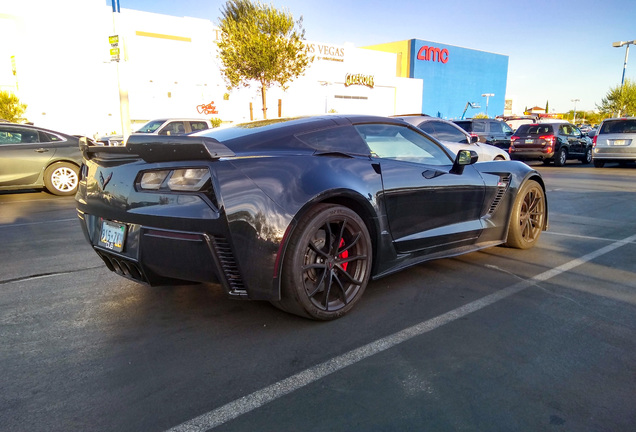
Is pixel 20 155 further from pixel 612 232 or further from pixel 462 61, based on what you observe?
pixel 462 61

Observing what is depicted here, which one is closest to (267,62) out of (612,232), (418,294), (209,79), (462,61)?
(209,79)

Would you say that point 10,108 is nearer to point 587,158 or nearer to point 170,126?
point 170,126

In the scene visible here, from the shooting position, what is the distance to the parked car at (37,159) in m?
8.56

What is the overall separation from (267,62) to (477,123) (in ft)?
35.6

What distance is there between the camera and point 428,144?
14.1 feet

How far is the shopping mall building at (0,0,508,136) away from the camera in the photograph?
25.0 meters

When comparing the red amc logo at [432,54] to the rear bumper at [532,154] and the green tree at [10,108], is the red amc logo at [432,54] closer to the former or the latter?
the rear bumper at [532,154]

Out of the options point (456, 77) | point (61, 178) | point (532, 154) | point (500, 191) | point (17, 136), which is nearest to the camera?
point (500, 191)

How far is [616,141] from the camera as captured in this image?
49.6 ft

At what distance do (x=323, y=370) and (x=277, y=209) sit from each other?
951 millimetres

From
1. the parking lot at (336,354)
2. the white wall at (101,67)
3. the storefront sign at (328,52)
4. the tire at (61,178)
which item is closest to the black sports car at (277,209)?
the parking lot at (336,354)

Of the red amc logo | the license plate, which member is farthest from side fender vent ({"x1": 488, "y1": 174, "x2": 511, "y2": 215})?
the red amc logo

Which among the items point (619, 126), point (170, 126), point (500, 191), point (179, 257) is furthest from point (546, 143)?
point (179, 257)

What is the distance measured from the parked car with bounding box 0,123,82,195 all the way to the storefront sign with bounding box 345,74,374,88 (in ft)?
117
